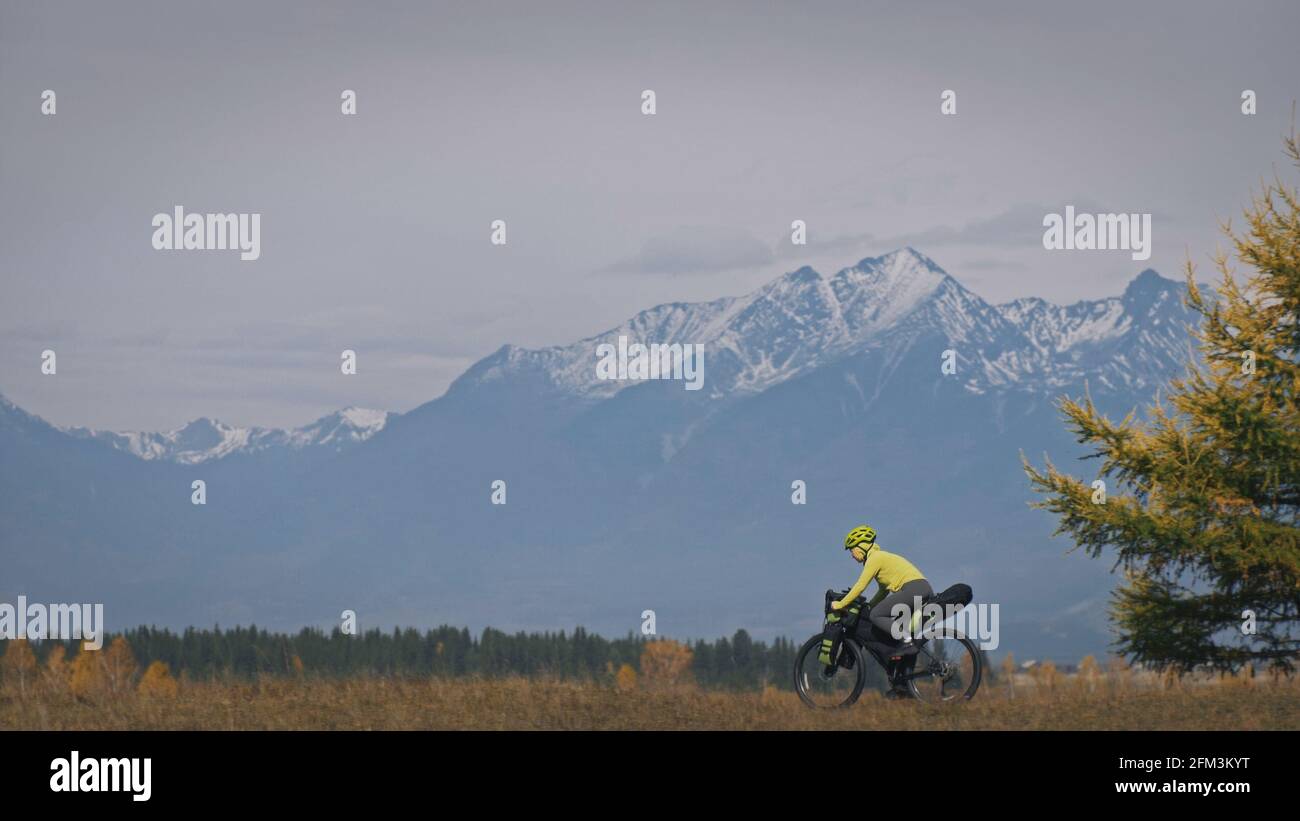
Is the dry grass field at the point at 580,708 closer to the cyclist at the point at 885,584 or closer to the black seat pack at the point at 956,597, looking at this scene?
the cyclist at the point at 885,584

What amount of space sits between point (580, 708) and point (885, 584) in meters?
4.26

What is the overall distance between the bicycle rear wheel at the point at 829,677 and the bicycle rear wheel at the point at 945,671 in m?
0.76

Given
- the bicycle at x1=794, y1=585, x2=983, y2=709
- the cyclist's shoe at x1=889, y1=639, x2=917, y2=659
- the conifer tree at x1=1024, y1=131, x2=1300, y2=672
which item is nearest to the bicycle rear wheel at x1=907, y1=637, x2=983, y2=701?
the bicycle at x1=794, y1=585, x2=983, y2=709

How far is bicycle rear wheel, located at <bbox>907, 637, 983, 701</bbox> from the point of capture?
65.6ft

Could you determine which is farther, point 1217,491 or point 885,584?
point 1217,491

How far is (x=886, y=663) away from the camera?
1998 cm

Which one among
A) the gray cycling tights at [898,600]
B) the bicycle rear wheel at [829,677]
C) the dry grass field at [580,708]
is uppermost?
the gray cycling tights at [898,600]

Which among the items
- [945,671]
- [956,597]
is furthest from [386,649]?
[956,597]

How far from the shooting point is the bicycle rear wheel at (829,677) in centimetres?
1975

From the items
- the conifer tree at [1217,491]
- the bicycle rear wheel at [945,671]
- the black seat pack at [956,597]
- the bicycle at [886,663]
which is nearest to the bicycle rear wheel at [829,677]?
the bicycle at [886,663]

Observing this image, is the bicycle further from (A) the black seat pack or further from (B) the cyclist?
(A) the black seat pack

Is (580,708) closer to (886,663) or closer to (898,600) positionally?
(886,663)
